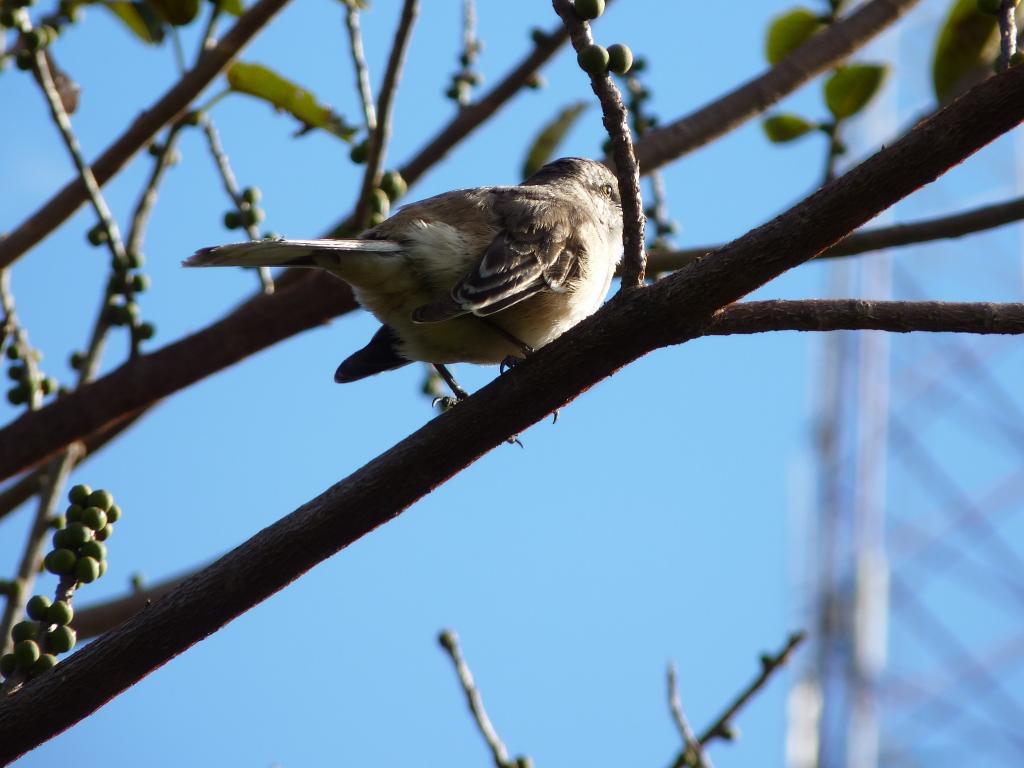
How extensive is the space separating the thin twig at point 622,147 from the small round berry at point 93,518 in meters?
1.30

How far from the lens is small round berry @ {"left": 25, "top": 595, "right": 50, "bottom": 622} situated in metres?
2.63

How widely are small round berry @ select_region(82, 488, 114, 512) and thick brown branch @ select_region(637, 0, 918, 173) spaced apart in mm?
2304

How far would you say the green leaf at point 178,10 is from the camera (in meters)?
3.97

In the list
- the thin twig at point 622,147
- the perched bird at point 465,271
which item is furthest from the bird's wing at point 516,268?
the thin twig at point 622,147

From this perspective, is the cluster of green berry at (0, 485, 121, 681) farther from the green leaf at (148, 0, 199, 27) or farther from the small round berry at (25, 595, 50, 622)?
the green leaf at (148, 0, 199, 27)

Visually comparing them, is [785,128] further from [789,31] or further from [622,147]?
[622,147]

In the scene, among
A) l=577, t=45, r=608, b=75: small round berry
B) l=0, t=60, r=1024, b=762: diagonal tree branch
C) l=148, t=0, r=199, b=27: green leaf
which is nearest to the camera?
l=0, t=60, r=1024, b=762: diagonal tree branch

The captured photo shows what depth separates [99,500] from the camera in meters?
2.78

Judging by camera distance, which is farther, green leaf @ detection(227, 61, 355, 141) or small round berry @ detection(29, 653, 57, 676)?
green leaf @ detection(227, 61, 355, 141)

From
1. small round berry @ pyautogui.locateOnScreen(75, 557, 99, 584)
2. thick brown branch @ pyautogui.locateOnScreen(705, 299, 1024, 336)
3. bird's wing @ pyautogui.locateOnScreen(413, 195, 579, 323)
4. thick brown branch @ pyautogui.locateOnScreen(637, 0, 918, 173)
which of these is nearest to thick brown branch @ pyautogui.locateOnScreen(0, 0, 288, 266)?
bird's wing @ pyautogui.locateOnScreen(413, 195, 579, 323)

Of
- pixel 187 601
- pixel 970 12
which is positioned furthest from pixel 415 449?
pixel 970 12

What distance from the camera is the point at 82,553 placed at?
271cm

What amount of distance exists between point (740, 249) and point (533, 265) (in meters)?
1.19

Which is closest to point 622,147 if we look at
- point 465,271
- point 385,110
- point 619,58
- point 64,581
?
point 619,58
